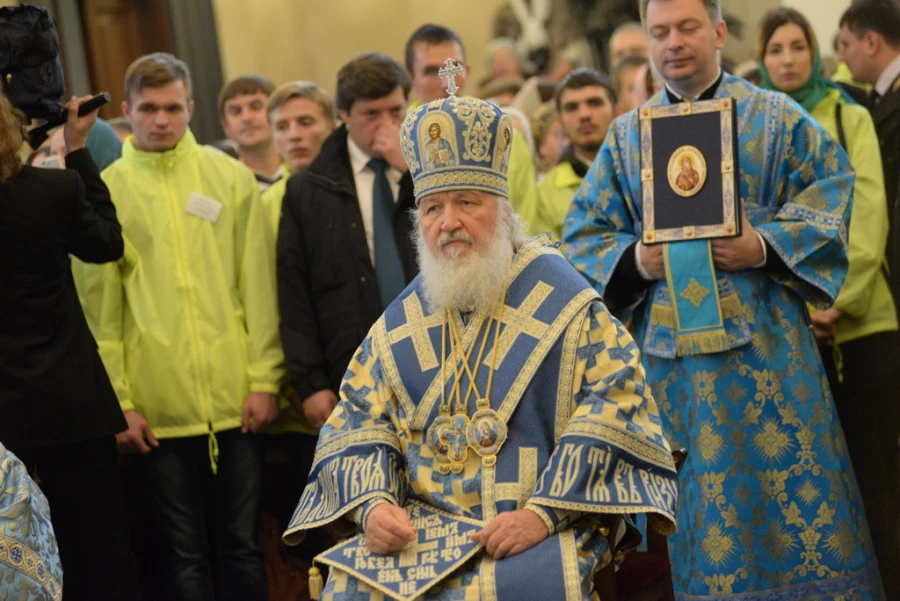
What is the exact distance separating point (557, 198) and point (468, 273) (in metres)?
2.42

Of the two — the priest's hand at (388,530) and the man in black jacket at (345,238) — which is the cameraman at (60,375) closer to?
the man in black jacket at (345,238)

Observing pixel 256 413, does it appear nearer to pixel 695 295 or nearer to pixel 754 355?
pixel 695 295

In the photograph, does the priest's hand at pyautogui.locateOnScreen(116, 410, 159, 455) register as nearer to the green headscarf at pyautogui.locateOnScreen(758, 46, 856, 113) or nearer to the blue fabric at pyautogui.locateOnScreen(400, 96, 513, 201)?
the blue fabric at pyautogui.locateOnScreen(400, 96, 513, 201)

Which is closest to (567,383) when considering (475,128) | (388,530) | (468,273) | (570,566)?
(468,273)

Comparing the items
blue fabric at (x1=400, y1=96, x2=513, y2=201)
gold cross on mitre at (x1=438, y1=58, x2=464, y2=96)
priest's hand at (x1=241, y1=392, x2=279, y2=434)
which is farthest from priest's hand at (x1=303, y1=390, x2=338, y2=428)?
gold cross on mitre at (x1=438, y1=58, x2=464, y2=96)

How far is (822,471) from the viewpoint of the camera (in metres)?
4.96

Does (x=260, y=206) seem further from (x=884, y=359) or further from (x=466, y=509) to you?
(x=884, y=359)

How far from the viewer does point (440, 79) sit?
6.61m

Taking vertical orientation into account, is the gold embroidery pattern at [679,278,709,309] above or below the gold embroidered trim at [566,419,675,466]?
above

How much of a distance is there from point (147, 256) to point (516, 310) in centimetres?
203

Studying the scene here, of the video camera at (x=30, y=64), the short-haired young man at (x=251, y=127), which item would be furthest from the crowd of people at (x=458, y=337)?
the short-haired young man at (x=251, y=127)

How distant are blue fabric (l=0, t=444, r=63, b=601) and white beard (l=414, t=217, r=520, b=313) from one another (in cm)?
133

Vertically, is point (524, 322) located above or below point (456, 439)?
above

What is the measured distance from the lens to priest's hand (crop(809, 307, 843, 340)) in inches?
231
